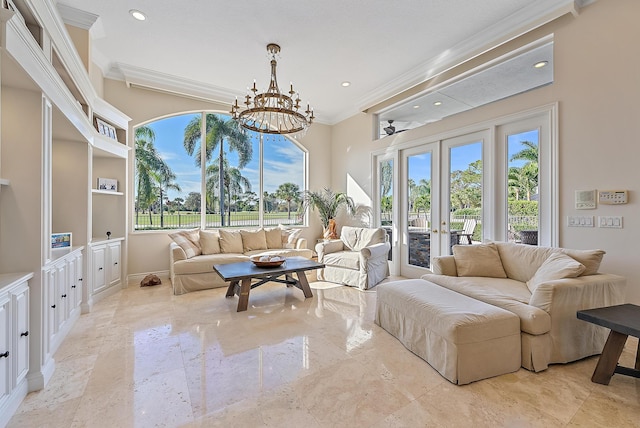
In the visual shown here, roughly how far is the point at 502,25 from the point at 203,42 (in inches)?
146

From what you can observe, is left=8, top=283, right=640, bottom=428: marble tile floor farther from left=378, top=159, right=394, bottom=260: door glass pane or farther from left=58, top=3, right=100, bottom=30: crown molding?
left=58, top=3, right=100, bottom=30: crown molding

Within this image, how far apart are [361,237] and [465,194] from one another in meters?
1.80

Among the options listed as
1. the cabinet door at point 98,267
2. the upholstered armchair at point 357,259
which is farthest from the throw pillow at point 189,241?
the upholstered armchair at point 357,259

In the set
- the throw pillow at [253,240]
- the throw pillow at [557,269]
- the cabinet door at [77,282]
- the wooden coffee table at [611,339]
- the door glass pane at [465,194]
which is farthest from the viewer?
the throw pillow at [253,240]

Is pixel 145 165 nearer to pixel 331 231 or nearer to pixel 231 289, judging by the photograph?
pixel 231 289

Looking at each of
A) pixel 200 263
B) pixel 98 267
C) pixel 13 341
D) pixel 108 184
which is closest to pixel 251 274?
pixel 200 263

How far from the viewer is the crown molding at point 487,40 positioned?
3.02 m

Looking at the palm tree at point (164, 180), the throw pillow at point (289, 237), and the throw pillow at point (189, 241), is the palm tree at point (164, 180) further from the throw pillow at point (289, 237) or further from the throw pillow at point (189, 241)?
the throw pillow at point (289, 237)

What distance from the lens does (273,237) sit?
222 inches

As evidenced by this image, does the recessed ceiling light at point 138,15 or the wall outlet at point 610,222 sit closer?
the wall outlet at point 610,222

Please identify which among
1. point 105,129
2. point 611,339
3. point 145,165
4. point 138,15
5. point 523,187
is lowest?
point 611,339

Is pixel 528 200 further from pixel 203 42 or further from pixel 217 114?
pixel 217 114

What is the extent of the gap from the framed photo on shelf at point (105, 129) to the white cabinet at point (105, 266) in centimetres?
153

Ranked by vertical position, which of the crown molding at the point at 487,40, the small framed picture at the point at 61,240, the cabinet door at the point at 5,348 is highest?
the crown molding at the point at 487,40
